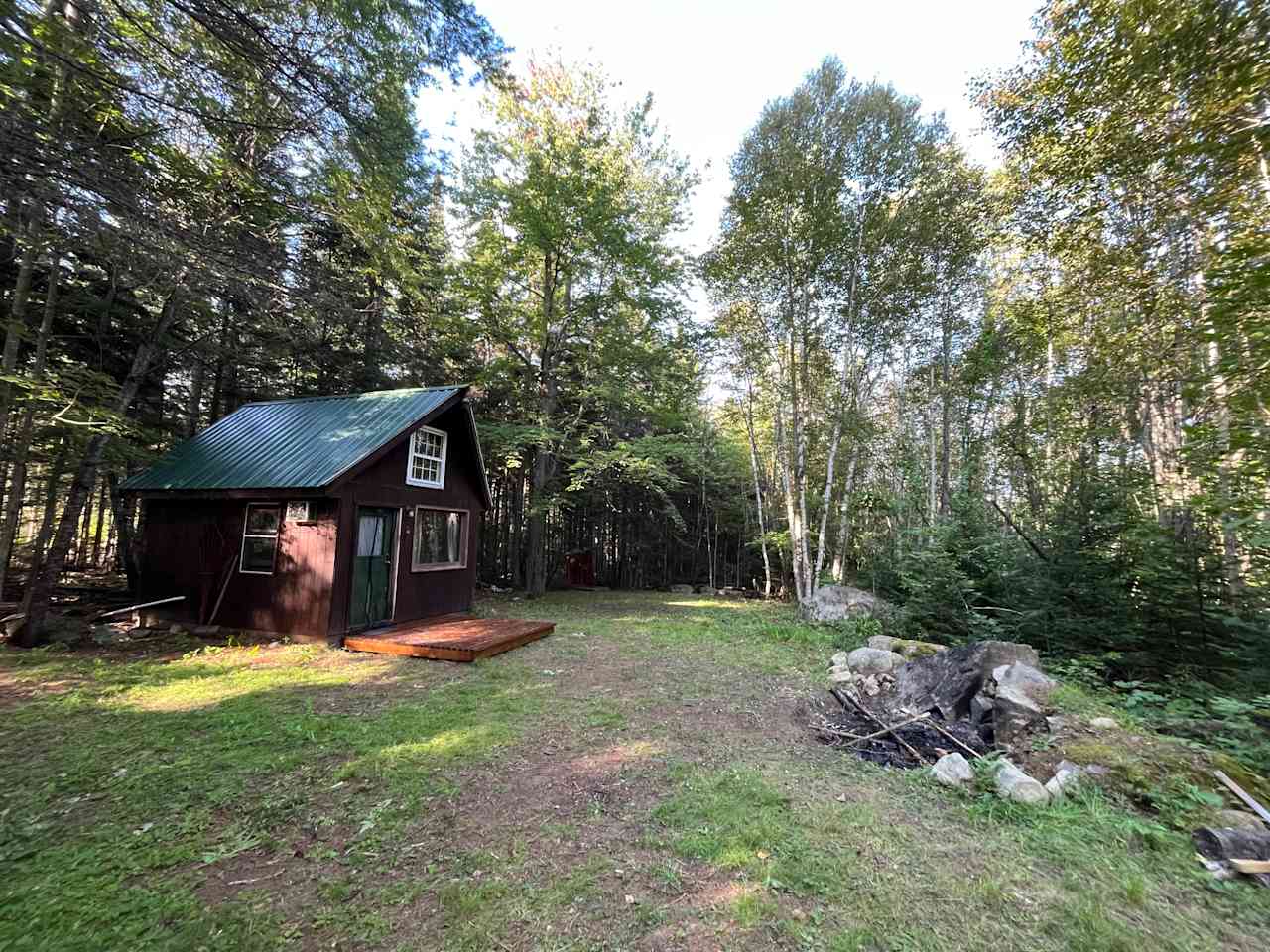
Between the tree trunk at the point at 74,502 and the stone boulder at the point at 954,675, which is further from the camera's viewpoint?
the tree trunk at the point at 74,502

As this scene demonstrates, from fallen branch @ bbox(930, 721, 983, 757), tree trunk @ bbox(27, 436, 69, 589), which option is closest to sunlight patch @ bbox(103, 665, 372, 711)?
tree trunk @ bbox(27, 436, 69, 589)

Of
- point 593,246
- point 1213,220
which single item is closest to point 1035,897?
point 1213,220

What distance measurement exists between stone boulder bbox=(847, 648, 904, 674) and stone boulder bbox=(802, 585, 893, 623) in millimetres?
3153

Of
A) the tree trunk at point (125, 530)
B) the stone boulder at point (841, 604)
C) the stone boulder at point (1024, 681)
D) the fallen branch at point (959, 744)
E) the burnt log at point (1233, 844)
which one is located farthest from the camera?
the tree trunk at point (125, 530)

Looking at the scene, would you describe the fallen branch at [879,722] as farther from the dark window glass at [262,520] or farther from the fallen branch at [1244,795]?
the dark window glass at [262,520]

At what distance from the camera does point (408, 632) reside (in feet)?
23.6

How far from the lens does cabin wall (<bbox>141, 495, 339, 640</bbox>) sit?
680cm

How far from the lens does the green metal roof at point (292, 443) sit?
703 centimetres

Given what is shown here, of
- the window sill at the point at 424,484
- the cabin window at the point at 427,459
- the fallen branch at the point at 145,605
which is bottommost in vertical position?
the fallen branch at the point at 145,605

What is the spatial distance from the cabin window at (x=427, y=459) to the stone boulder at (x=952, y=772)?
762cm

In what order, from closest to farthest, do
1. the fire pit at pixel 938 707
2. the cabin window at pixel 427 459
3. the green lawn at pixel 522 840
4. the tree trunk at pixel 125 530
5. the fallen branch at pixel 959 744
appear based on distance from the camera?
the green lawn at pixel 522 840 < the fallen branch at pixel 959 744 < the fire pit at pixel 938 707 < the cabin window at pixel 427 459 < the tree trunk at pixel 125 530

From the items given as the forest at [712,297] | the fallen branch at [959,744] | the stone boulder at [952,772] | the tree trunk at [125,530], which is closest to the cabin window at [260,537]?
the forest at [712,297]

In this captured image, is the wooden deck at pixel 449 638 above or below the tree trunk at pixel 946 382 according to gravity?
below

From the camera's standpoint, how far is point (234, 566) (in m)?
7.20
